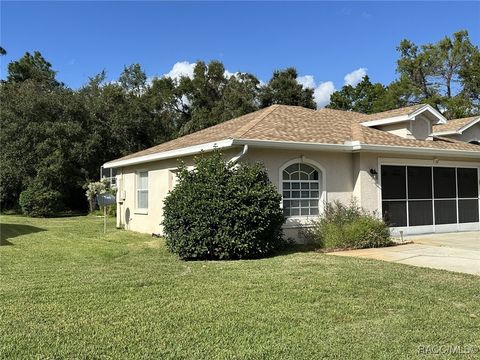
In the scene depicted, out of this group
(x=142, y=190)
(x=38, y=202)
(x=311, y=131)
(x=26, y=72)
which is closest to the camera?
(x=311, y=131)

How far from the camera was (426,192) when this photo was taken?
1480 cm

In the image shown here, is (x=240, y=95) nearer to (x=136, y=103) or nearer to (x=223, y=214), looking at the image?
(x=136, y=103)

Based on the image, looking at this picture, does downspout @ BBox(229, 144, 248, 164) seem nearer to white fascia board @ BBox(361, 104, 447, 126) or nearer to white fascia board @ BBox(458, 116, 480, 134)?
white fascia board @ BBox(361, 104, 447, 126)

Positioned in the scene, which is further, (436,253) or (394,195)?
(394,195)

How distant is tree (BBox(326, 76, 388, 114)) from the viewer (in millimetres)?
43250

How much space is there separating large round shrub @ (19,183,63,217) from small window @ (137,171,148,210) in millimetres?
10501

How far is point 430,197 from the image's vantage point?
14.8 meters

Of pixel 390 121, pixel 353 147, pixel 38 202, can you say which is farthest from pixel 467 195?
pixel 38 202

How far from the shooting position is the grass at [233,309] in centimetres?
464

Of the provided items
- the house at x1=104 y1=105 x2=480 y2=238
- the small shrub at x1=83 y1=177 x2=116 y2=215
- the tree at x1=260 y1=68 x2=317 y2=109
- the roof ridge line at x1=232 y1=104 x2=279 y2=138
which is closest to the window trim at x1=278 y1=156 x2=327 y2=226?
the house at x1=104 y1=105 x2=480 y2=238

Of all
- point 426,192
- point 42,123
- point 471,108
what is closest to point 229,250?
point 426,192

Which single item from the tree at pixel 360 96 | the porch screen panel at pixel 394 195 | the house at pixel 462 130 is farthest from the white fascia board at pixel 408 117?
the tree at pixel 360 96

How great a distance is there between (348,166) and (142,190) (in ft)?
24.8

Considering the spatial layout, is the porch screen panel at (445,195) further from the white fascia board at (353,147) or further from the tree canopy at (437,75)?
the tree canopy at (437,75)
